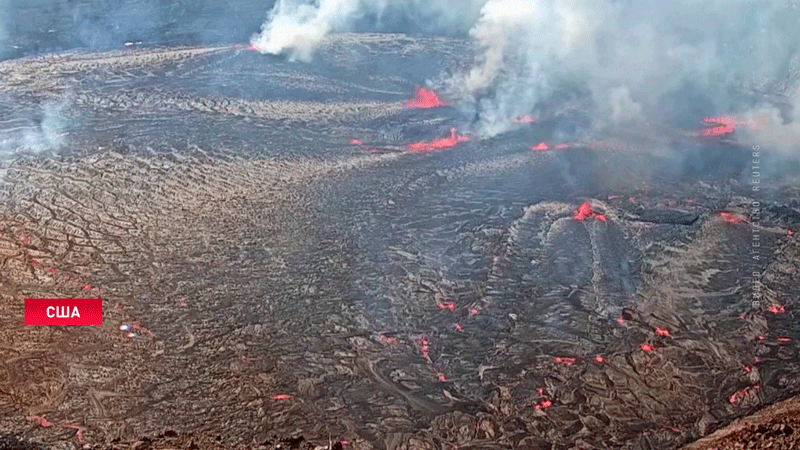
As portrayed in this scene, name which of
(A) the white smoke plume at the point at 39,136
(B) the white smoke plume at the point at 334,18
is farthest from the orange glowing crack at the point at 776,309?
(B) the white smoke plume at the point at 334,18

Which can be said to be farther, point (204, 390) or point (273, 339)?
point (273, 339)

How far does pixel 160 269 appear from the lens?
39.6ft

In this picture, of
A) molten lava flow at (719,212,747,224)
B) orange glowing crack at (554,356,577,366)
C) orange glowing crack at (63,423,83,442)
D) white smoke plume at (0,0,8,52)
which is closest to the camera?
orange glowing crack at (63,423,83,442)

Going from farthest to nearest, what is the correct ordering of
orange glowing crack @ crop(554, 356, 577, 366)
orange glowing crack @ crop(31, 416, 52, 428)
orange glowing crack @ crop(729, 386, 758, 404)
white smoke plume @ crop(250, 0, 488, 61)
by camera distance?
white smoke plume @ crop(250, 0, 488, 61) → orange glowing crack @ crop(554, 356, 577, 366) → orange glowing crack @ crop(729, 386, 758, 404) → orange glowing crack @ crop(31, 416, 52, 428)

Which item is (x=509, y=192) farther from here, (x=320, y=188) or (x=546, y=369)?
(x=546, y=369)

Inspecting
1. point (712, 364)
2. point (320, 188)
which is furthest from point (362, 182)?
point (712, 364)

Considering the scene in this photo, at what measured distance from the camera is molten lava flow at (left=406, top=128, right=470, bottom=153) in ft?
56.5

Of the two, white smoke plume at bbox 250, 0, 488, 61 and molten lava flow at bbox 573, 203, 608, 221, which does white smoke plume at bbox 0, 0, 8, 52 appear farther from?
molten lava flow at bbox 573, 203, 608, 221

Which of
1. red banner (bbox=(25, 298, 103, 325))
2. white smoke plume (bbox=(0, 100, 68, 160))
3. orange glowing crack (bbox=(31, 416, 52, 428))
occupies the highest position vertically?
white smoke plume (bbox=(0, 100, 68, 160))

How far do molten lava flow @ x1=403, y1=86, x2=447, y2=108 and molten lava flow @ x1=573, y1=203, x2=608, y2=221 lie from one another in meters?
6.77

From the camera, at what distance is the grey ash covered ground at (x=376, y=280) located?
9.23m

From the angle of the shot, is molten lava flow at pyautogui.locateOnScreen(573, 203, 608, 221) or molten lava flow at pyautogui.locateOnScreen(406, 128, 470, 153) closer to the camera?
molten lava flow at pyautogui.locateOnScreen(573, 203, 608, 221)

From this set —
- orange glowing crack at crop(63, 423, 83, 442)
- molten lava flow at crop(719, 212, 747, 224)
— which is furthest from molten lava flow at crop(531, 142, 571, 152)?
orange glowing crack at crop(63, 423, 83, 442)

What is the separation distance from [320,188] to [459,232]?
3.44 meters
